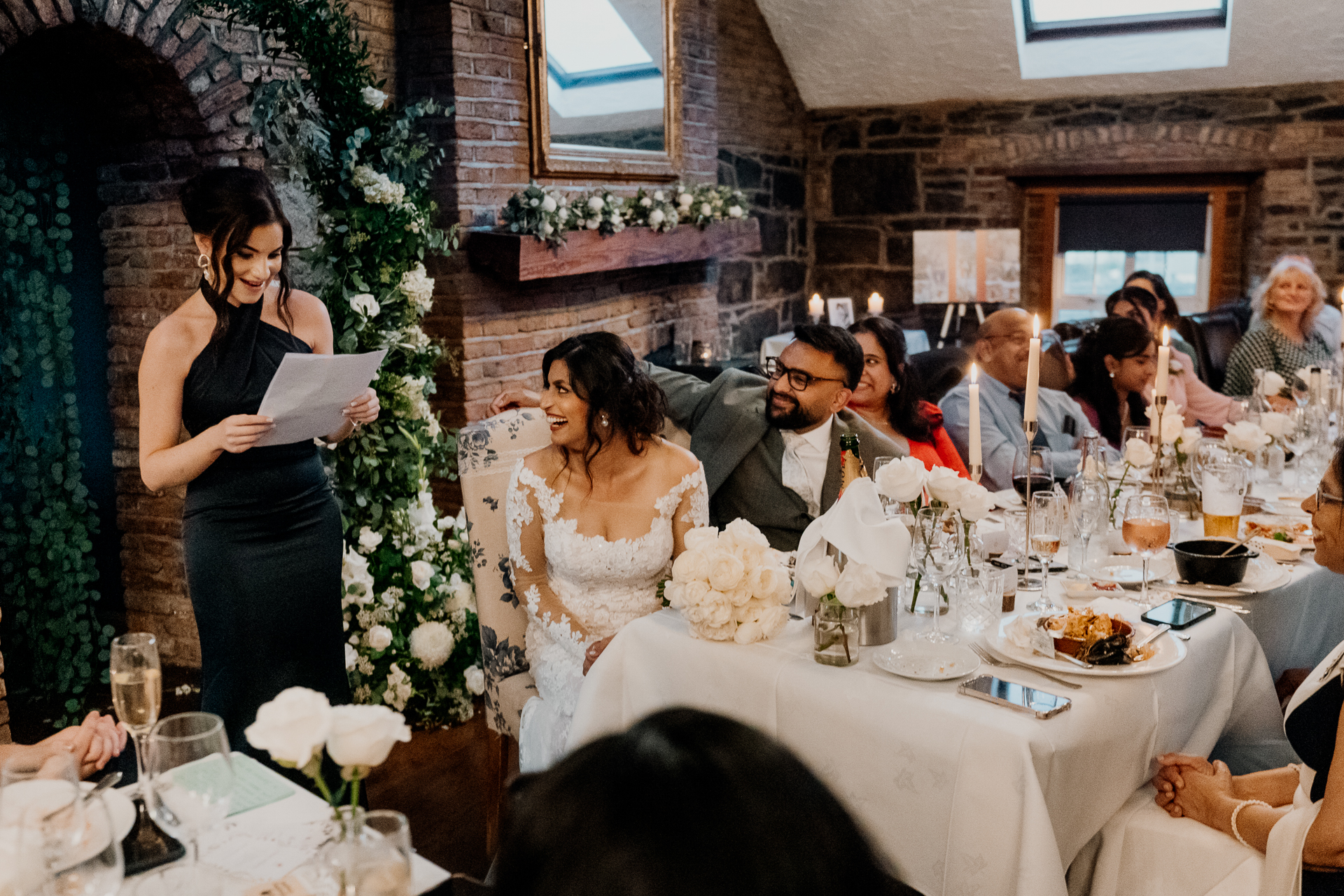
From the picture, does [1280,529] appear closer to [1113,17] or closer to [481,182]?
[481,182]

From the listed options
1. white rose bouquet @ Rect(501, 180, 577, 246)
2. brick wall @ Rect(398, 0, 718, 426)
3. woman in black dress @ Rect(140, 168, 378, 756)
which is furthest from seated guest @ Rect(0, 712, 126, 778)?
white rose bouquet @ Rect(501, 180, 577, 246)

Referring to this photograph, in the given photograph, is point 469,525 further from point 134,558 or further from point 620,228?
point 620,228

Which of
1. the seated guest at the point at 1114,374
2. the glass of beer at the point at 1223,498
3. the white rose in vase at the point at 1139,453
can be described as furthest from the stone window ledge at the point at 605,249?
the glass of beer at the point at 1223,498

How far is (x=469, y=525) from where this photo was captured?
8.43 feet

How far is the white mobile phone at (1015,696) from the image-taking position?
5.38ft

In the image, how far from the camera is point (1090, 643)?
1.81m

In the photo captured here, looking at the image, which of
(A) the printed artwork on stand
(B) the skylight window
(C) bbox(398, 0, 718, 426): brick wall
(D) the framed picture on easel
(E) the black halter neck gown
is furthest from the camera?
(A) the printed artwork on stand

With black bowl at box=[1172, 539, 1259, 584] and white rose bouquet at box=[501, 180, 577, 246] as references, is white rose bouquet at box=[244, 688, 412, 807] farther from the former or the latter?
white rose bouquet at box=[501, 180, 577, 246]

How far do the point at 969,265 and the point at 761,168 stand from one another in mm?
1438

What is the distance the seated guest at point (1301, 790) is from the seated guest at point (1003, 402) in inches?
66.5

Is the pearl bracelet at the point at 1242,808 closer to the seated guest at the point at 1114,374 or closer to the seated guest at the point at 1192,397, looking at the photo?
the seated guest at the point at 1114,374

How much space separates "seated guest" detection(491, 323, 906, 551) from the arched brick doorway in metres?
1.26

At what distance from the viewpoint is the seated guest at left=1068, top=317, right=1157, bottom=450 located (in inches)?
157

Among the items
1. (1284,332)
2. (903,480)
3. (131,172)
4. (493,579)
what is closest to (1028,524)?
(903,480)
